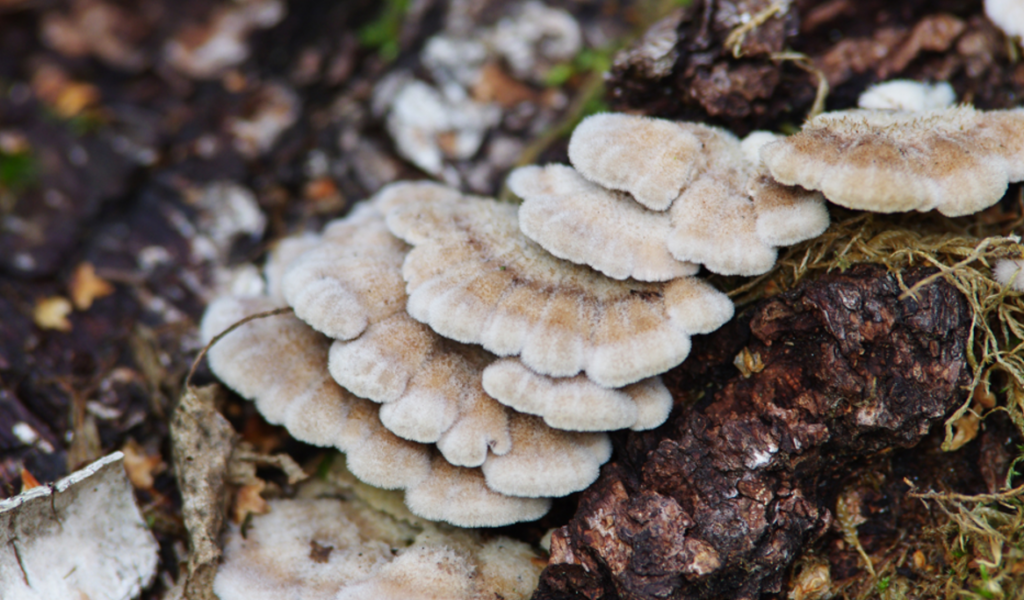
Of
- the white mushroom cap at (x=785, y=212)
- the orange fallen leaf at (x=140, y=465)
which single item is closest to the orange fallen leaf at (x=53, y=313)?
the orange fallen leaf at (x=140, y=465)

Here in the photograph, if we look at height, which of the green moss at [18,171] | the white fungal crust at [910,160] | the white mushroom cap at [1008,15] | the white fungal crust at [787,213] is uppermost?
the white mushroom cap at [1008,15]

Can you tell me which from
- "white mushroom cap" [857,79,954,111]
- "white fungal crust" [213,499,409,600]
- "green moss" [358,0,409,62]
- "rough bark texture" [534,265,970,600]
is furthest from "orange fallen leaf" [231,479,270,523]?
"white mushroom cap" [857,79,954,111]

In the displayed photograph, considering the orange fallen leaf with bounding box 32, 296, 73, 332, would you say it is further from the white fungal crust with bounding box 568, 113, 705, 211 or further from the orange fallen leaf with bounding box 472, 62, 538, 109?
the white fungal crust with bounding box 568, 113, 705, 211

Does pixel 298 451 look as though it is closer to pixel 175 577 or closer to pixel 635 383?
pixel 175 577

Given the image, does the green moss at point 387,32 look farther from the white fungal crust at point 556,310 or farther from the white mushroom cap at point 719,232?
the white mushroom cap at point 719,232

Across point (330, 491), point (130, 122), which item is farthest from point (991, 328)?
point (130, 122)

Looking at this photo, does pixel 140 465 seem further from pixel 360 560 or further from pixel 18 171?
pixel 18 171
